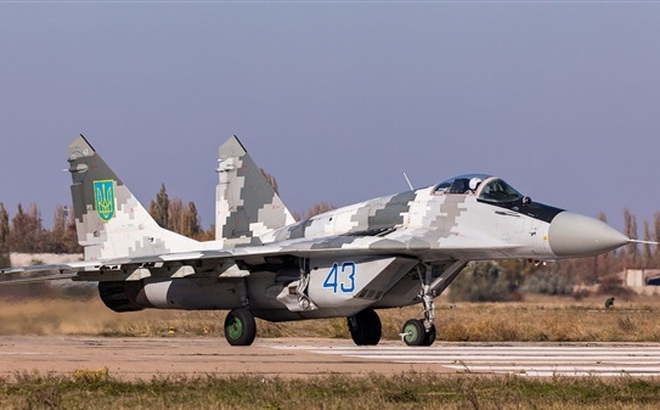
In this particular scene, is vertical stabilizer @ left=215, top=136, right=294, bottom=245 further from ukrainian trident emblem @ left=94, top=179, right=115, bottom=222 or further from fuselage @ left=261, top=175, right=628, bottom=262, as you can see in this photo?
fuselage @ left=261, top=175, right=628, bottom=262

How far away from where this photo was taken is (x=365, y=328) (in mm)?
19906

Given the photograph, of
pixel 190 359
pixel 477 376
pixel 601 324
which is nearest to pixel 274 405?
pixel 477 376

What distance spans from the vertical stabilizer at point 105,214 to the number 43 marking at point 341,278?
4295 mm

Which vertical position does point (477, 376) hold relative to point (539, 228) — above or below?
below

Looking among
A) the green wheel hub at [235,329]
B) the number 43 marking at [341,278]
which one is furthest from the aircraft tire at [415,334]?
the green wheel hub at [235,329]

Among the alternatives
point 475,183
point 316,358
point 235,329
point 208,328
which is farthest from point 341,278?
point 208,328

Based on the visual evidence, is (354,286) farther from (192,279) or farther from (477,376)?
(477,376)

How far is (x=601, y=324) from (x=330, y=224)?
26.6 ft

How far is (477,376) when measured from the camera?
1244 centimetres

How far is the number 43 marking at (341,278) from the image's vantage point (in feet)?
60.8

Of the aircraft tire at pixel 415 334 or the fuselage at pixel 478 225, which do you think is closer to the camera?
the fuselage at pixel 478 225

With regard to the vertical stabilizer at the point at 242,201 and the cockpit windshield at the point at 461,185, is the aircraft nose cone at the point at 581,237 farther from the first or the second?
the vertical stabilizer at the point at 242,201

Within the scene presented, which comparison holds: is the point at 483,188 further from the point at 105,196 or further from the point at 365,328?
the point at 105,196

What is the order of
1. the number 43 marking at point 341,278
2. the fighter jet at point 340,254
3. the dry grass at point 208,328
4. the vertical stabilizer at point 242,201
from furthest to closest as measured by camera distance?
the dry grass at point 208,328, the vertical stabilizer at point 242,201, the number 43 marking at point 341,278, the fighter jet at point 340,254
